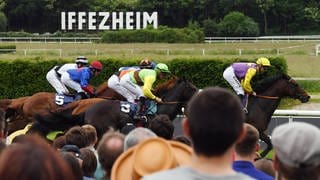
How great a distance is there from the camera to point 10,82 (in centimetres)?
1908

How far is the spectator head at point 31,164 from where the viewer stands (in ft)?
7.07

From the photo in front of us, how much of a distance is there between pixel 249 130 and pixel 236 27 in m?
49.4

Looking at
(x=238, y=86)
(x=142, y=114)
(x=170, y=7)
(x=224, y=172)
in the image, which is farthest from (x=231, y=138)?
(x=170, y=7)

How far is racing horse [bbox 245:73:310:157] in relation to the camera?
34.1 ft

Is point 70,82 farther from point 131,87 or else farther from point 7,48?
point 7,48

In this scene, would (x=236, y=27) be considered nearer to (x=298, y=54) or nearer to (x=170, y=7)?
(x=170, y=7)

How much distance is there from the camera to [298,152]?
8.81 feet

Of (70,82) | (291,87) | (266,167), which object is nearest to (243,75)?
(291,87)

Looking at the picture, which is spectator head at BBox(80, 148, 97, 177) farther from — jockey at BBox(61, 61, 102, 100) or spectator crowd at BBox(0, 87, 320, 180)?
jockey at BBox(61, 61, 102, 100)

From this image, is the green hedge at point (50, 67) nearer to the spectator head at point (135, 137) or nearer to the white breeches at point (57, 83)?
the white breeches at point (57, 83)

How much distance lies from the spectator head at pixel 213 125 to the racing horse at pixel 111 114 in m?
6.61

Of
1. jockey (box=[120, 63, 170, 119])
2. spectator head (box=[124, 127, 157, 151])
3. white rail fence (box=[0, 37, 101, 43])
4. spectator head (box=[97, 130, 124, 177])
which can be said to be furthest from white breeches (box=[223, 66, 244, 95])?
white rail fence (box=[0, 37, 101, 43])

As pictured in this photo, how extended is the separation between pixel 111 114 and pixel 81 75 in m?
1.80

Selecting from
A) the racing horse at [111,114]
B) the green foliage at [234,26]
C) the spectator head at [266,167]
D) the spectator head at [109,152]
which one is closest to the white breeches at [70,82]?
the racing horse at [111,114]
